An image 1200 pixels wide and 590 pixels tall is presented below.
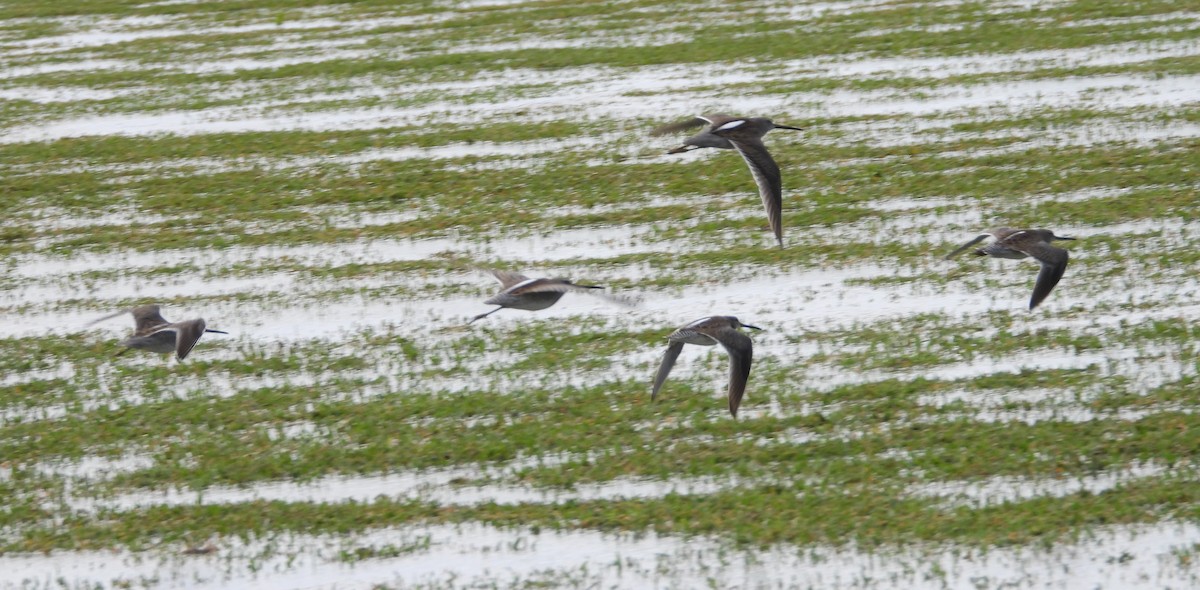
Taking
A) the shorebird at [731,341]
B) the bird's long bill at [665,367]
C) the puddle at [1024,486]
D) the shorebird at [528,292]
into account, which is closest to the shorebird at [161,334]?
the shorebird at [528,292]

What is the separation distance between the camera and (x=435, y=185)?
14711mm

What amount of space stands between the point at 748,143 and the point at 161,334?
150 inches

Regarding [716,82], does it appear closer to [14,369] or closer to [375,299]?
[375,299]

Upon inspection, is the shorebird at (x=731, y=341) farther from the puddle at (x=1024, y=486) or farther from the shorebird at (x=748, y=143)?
the shorebird at (x=748, y=143)

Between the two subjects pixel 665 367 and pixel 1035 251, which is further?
pixel 1035 251

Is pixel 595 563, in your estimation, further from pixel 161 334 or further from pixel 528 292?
pixel 161 334

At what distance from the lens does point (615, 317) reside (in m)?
11.0

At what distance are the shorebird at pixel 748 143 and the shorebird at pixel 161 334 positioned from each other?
302 centimetres

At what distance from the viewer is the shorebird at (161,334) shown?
28.3ft

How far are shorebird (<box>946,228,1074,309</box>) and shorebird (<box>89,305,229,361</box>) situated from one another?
4452 millimetres

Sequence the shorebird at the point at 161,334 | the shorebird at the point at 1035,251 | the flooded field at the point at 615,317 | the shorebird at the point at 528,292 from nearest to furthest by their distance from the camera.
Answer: the flooded field at the point at 615,317 < the shorebird at the point at 161,334 < the shorebird at the point at 528,292 < the shorebird at the point at 1035,251

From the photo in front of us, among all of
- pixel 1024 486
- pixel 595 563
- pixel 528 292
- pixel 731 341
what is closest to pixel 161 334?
pixel 528 292

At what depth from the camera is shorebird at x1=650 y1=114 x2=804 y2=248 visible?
9.49 metres

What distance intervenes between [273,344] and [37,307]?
2.42 meters
